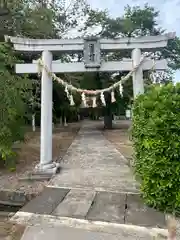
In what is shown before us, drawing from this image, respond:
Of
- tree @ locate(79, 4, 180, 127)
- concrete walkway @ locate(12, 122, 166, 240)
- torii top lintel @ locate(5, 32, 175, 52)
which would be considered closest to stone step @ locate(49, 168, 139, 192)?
concrete walkway @ locate(12, 122, 166, 240)

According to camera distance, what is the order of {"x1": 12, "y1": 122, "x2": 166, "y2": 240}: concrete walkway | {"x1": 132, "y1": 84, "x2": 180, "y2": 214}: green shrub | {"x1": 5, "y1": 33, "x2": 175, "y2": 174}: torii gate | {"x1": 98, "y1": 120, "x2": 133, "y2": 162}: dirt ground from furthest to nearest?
{"x1": 98, "y1": 120, "x2": 133, "y2": 162}: dirt ground → {"x1": 5, "y1": 33, "x2": 175, "y2": 174}: torii gate → {"x1": 132, "y1": 84, "x2": 180, "y2": 214}: green shrub → {"x1": 12, "y1": 122, "x2": 166, "y2": 240}: concrete walkway

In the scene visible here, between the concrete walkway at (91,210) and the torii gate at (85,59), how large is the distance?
1286mm

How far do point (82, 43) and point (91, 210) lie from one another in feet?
13.0

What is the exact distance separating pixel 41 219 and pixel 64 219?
314 millimetres

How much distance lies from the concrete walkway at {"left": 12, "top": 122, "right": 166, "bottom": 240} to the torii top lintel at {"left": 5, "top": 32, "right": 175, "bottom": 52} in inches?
118

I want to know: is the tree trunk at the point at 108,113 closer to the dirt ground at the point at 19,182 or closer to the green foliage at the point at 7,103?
the dirt ground at the point at 19,182

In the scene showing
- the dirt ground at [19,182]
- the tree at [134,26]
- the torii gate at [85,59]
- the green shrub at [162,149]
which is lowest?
the dirt ground at [19,182]

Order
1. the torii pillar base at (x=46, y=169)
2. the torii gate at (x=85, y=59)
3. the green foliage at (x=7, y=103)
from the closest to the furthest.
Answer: the green foliage at (x=7, y=103)
the torii pillar base at (x=46, y=169)
the torii gate at (x=85, y=59)

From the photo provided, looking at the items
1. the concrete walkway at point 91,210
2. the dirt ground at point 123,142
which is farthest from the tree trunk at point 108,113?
the concrete walkway at point 91,210

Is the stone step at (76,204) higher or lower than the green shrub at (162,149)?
lower

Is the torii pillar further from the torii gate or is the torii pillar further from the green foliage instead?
the green foliage

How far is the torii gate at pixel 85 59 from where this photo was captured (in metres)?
6.13

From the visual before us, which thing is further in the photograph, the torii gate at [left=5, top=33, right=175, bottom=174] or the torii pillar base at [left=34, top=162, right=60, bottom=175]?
the torii gate at [left=5, top=33, right=175, bottom=174]

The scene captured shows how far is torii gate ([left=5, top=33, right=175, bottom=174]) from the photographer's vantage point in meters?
6.13
